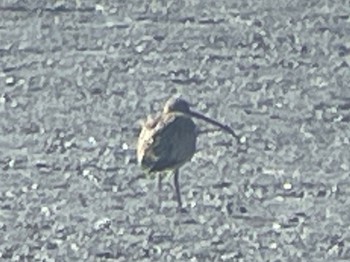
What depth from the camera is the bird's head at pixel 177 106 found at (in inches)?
333

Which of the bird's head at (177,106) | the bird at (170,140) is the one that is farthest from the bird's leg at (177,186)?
the bird's head at (177,106)

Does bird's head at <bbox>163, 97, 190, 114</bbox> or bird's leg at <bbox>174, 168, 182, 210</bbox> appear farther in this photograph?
bird's head at <bbox>163, 97, 190, 114</bbox>

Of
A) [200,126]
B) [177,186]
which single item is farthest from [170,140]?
[200,126]

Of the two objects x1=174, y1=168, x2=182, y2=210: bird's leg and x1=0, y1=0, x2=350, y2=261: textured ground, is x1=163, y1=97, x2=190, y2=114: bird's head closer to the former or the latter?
x1=0, y1=0, x2=350, y2=261: textured ground

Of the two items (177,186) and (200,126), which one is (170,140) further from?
(200,126)

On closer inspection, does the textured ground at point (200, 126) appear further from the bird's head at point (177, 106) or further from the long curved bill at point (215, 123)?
the bird's head at point (177, 106)

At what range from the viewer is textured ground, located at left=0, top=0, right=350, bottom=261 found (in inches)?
313

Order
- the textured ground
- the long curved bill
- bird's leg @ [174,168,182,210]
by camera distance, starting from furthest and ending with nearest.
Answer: the long curved bill
bird's leg @ [174,168,182,210]
the textured ground

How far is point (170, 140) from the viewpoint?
8297 mm

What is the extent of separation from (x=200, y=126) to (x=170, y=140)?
0.32 meters

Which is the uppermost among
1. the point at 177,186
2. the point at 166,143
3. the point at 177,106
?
the point at 177,106

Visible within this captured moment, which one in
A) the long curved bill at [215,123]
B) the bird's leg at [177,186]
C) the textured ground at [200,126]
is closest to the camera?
the textured ground at [200,126]

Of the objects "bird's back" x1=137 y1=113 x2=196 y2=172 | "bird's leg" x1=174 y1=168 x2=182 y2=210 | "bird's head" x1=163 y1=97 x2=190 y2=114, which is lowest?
"bird's leg" x1=174 y1=168 x2=182 y2=210

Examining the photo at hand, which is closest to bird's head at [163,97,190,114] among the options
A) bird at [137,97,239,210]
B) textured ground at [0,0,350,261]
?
bird at [137,97,239,210]
